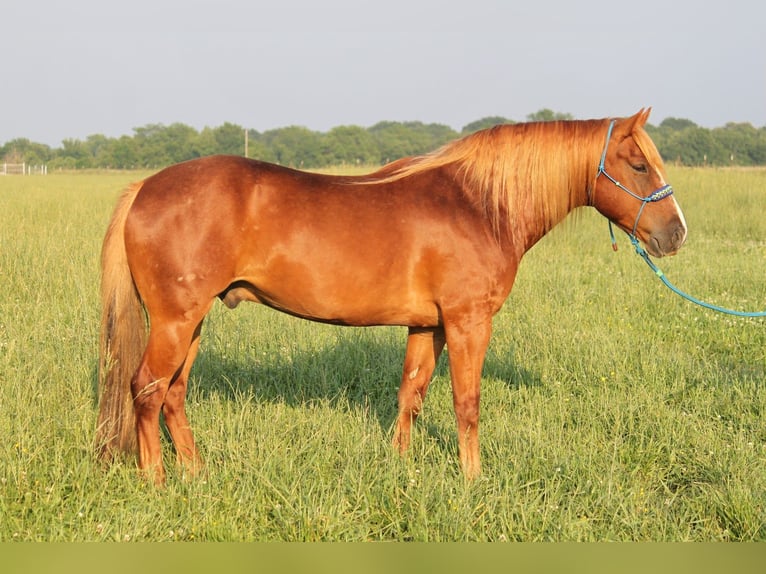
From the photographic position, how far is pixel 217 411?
428 cm

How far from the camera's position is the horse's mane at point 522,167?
3.71 metres

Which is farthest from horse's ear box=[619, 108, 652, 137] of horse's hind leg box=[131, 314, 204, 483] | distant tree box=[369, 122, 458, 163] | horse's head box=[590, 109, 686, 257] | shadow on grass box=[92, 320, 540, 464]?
distant tree box=[369, 122, 458, 163]

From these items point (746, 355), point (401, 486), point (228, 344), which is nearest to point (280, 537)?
point (401, 486)

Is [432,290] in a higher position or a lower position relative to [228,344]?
higher

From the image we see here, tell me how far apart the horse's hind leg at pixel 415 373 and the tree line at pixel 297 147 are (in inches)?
1500

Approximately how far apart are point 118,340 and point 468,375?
6.25 ft

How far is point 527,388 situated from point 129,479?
114 inches

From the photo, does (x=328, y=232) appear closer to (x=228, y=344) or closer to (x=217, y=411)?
(x=217, y=411)

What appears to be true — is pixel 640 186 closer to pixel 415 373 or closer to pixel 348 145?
pixel 415 373

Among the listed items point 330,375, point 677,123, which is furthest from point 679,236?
point 677,123

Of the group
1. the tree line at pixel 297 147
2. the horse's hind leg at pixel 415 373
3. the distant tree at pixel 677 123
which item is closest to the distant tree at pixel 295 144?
the tree line at pixel 297 147

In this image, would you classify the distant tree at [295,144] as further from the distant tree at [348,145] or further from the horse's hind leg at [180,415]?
the horse's hind leg at [180,415]

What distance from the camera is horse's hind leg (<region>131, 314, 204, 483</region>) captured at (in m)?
3.45

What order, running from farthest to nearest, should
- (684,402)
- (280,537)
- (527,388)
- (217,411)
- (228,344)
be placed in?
(228,344) < (527,388) < (684,402) < (217,411) < (280,537)
